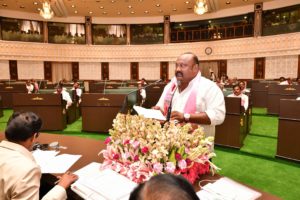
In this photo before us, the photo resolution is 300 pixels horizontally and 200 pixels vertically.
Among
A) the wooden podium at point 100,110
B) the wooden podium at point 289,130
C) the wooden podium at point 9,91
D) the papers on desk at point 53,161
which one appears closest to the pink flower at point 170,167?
the papers on desk at point 53,161

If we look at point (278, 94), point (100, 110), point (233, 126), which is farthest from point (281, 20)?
point (100, 110)

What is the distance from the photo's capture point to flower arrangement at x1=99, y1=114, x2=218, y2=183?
135 cm

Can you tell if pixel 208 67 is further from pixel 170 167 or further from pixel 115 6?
pixel 170 167

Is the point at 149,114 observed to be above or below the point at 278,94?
above

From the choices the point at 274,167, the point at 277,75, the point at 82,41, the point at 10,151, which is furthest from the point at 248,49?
the point at 10,151

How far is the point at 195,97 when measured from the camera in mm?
2264

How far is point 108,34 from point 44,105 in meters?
12.8

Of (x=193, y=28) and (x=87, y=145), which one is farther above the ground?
(x=193, y=28)

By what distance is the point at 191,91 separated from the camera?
2.29m

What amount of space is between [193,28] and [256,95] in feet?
28.6

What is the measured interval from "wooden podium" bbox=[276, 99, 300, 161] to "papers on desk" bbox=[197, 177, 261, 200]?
3054 mm

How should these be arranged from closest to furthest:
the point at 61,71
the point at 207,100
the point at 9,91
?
the point at 207,100
the point at 9,91
the point at 61,71

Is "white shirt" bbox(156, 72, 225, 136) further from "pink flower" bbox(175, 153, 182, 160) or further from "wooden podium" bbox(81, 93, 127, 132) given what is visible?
"wooden podium" bbox(81, 93, 127, 132)

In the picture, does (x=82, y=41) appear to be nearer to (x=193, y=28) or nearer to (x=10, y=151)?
(x=193, y=28)
